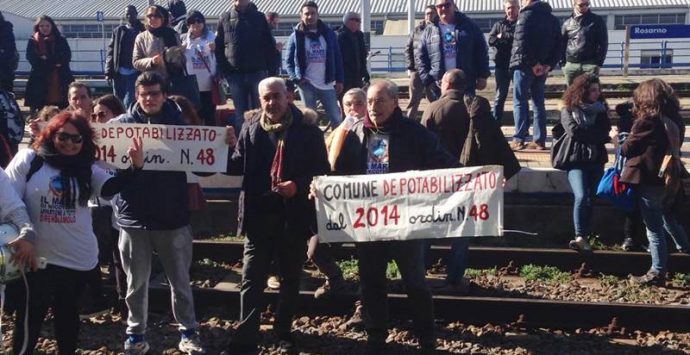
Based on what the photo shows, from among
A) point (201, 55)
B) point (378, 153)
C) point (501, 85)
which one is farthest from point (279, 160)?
point (501, 85)

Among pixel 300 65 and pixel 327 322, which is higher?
pixel 300 65

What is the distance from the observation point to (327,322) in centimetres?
779

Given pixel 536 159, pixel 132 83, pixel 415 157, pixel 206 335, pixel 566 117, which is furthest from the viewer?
pixel 132 83

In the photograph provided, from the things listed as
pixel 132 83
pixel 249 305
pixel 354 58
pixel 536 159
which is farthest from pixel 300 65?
pixel 249 305

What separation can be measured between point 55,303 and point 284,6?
4300 centimetres

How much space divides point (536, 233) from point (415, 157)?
3635mm

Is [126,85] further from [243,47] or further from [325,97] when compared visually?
[325,97]

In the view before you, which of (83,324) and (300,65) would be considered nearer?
(83,324)

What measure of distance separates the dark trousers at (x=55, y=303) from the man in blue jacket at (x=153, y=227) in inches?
23.0

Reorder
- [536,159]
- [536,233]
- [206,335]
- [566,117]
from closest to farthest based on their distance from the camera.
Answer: [206,335] → [566,117] → [536,233] → [536,159]

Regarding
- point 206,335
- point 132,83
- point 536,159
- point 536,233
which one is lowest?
point 206,335

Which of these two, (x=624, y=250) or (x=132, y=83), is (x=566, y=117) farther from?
(x=132, y=83)

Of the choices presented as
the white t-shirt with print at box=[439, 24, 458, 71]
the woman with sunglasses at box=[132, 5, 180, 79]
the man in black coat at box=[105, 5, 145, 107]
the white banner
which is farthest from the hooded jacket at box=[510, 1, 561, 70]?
the white banner

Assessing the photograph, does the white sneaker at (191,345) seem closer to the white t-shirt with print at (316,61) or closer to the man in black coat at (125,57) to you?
the white t-shirt with print at (316,61)
